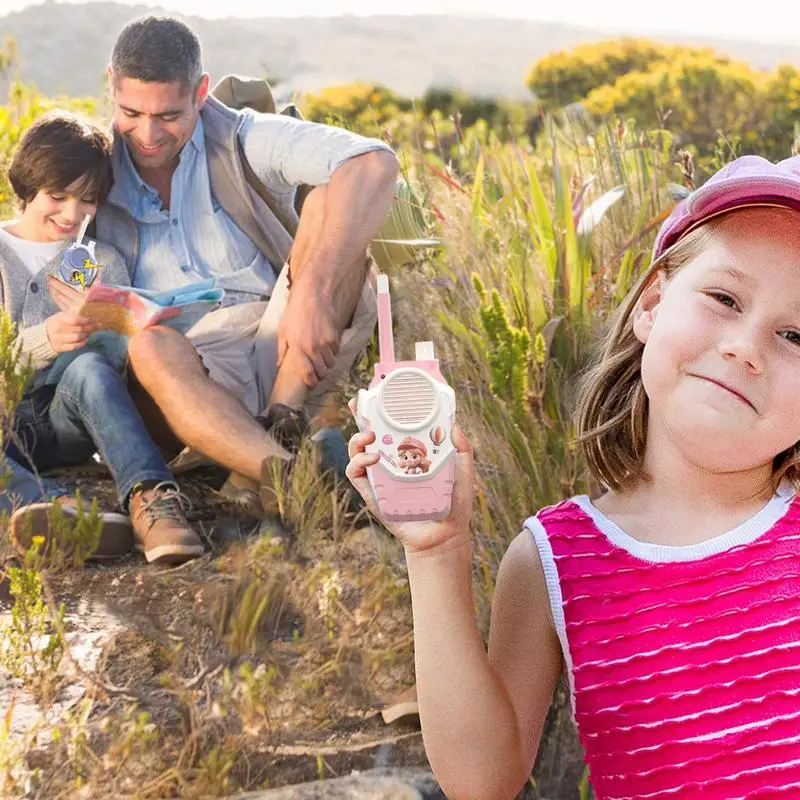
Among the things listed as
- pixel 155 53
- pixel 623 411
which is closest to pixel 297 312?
pixel 155 53

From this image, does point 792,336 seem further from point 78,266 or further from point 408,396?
point 78,266

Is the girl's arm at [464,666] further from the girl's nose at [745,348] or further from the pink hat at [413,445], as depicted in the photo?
the girl's nose at [745,348]

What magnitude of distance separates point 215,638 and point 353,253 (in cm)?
76

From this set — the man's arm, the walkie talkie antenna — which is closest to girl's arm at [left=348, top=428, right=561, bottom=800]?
the walkie talkie antenna

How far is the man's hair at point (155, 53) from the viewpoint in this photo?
1941 millimetres

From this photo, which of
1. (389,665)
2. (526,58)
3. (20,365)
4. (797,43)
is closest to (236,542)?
(389,665)

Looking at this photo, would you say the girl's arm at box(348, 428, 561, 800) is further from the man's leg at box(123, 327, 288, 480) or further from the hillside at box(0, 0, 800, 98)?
the hillside at box(0, 0, 800, 98)

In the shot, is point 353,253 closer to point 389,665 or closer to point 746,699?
point 389,665

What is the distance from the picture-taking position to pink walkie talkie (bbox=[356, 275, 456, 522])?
3.29 ft

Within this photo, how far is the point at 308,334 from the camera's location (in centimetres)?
204

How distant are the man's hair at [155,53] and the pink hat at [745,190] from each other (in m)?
1.06

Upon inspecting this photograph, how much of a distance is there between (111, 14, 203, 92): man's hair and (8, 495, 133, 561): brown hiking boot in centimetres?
77

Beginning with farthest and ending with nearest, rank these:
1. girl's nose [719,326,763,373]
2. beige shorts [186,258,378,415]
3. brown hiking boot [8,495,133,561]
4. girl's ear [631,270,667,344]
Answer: beige shorts [186,258,378,415] < brown hiking boot [8,495,133,561] < girl's ear [631,270,667,344] < girl's nose [719,326,763,373]

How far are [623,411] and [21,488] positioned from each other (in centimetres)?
109
